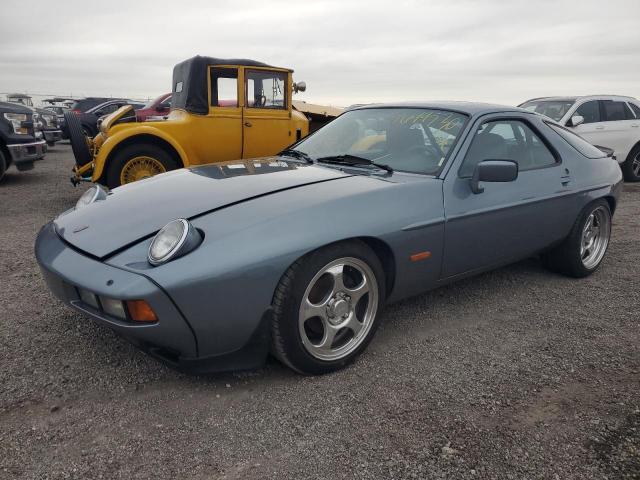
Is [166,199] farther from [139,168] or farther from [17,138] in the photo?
[17,138]

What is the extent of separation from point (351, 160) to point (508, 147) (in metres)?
1.09

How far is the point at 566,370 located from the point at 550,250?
1.39 meters

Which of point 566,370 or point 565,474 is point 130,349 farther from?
point 566,370

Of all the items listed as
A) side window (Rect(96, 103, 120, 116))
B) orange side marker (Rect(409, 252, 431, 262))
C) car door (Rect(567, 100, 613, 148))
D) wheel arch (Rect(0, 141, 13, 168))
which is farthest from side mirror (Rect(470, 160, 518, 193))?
side window (Rect(96, 103, 120, 116))

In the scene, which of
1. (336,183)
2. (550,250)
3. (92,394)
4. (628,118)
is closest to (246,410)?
(92,394)

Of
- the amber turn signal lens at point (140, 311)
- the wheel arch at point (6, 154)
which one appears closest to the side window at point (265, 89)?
the wheel arch at point (6, 154)

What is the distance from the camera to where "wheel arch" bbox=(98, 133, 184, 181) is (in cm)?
584

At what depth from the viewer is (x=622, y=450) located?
1.83 m

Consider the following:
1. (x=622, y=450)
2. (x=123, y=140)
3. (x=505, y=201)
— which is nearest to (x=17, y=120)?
(x=123, y=140)

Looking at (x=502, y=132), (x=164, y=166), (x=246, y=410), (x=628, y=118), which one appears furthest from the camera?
(x=628, y=118)

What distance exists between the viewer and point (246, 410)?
2.03 metres

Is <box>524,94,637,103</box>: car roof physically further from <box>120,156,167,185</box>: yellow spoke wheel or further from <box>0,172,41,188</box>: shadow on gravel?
<box>0,172,41,188</box>: shadow on gravel

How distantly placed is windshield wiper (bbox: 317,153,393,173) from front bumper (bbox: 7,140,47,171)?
6.65 meters

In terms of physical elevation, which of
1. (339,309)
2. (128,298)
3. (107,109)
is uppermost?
(107,109)
